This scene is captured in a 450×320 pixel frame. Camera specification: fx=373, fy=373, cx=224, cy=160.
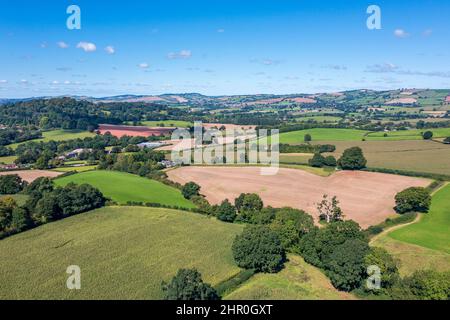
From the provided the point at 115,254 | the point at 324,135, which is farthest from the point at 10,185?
the point at 324,135

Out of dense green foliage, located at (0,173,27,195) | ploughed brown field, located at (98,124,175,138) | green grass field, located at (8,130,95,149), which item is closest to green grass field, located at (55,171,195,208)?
dense green foliage, located at (0,173,27,195)

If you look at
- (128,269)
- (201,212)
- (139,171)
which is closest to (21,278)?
(128,269)

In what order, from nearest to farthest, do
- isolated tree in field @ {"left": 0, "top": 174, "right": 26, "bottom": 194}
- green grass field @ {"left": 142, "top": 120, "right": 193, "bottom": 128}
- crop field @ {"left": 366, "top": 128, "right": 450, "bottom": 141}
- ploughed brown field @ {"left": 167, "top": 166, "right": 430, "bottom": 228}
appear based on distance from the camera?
1. ploughed brown field @ {"left": 167, "top": 166, "right": 430, "bottom": 228}
2. isolated tree in field @ {"left": 0, "top": 174, "right": 26, "bottom": 194}
3. crop field @ {"left": 366, "top": 128, "right": 450, "bottom": 141}
4. green grass field @ {"left": 142, "top": 120, "right": 193, "bottom": 128}

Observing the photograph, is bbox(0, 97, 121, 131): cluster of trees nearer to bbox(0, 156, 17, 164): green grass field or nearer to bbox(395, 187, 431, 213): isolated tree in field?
bbox(0, 156, 17, 164): green grass field

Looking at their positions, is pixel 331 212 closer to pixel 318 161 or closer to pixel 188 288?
pixel 188 288

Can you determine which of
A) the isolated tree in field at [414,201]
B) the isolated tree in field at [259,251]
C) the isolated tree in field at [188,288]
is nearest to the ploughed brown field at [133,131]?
the isolated tree in field at [414,201]

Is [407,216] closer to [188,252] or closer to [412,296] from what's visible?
[412,296]
